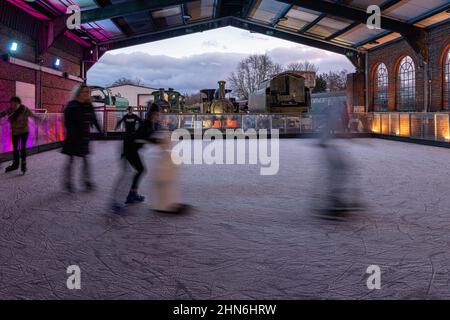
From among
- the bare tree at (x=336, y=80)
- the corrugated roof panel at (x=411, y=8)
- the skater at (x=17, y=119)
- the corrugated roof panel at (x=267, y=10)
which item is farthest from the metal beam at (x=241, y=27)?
the bare tree at (x=336, y=80)

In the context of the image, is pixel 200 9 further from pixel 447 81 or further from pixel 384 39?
pixel 447 81

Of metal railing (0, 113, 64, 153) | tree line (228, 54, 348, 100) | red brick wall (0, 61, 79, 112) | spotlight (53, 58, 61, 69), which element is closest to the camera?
metal railing (0, 113, 64, 153)

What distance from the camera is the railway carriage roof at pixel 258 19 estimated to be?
61.0 ft

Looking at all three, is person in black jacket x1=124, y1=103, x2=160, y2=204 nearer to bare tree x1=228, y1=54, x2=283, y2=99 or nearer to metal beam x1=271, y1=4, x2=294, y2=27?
metal beam x1=271, y1=4, x2=294, y2=27

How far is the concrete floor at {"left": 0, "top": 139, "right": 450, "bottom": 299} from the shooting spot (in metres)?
3.29

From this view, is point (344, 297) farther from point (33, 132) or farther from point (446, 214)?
point (33, 132)

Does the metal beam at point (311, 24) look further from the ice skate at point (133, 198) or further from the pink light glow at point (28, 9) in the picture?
the ice skate at point (133, 198)

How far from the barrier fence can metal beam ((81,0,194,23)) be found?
4.57m

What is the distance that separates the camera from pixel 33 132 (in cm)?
1411

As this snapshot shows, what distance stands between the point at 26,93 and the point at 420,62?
16.6 m

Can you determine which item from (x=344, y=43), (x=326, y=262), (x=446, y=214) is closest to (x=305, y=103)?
(x=344, y=43)

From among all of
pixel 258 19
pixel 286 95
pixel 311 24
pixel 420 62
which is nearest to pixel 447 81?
pixel 420 62

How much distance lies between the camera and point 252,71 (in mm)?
59906

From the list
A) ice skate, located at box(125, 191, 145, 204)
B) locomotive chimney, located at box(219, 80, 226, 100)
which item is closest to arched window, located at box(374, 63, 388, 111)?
locomotive chimney, located at box(219, 80, 226, 100)
